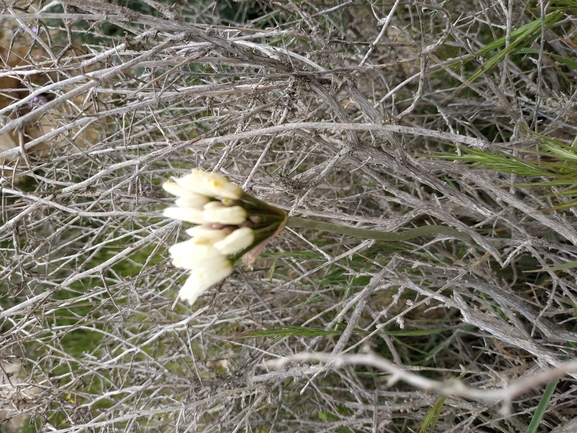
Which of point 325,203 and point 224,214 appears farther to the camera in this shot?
point 325,203

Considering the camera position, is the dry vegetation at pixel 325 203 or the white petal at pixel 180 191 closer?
the white petal at pixel 180 191

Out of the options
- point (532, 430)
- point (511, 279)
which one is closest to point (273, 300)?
point (511, 279)

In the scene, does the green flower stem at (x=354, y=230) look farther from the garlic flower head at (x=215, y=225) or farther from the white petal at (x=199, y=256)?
the white petal at (x=199, y=256)

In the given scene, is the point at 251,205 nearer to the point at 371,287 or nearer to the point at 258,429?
the point at 371,287

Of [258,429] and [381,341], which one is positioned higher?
[381,341]

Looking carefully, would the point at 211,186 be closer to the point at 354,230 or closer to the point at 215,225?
the point at 215,225

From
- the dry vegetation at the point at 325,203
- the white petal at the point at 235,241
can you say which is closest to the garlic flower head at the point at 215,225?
the white petal at the point at 235,241

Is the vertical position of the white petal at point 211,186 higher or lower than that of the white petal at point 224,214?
higher

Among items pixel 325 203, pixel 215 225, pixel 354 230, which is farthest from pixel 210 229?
pixel 325 203
